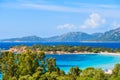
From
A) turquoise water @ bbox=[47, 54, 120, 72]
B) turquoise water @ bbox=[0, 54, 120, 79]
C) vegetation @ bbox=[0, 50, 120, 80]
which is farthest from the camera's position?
turquoise water @ bbox=[47, 54, 120, 72]

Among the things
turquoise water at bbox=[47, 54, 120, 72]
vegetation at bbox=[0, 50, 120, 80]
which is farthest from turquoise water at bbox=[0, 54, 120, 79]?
vegetation at bbox=[0, 50, 120, 80]

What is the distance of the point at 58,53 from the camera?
596ft

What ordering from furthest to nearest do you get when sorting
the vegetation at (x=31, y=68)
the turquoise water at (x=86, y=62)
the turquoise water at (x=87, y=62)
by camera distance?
the turquoise water at (x=86, y=62), the turquoise water at (x=87, y=62), the vegetation at (x=31, y=68)

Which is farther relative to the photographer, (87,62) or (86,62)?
(86,62)

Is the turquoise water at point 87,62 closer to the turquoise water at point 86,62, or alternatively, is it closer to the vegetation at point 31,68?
the turquoise water at point 86,62

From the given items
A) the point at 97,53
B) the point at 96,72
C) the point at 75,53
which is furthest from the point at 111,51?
the point at 96,72

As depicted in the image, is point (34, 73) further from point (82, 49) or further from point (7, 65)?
point (82, 49)

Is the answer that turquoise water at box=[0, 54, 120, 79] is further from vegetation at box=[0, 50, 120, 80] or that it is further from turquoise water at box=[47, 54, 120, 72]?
vegetation at box=[0, 50, 120, 80]

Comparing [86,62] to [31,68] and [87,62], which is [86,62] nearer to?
[87,62]

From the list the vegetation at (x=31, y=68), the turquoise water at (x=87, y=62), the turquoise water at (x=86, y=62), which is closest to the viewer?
the vegetation at (x=31, y=68)

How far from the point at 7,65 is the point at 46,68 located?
551cm

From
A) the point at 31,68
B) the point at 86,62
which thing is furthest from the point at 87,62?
the point at 31,68

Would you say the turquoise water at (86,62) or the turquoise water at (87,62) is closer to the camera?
the turquoise water at (87,62)

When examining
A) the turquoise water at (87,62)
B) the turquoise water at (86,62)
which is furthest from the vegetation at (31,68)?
the turquoise water at (86,62)
